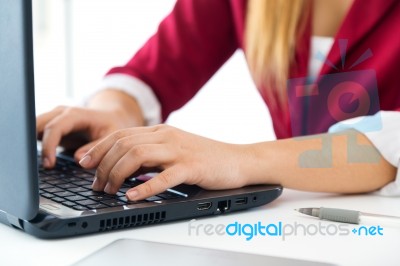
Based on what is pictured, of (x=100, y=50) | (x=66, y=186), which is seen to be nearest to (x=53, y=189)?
(x=66, y=186)

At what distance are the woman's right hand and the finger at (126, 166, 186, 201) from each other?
0.83 ft

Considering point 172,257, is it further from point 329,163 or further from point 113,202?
point 329,163

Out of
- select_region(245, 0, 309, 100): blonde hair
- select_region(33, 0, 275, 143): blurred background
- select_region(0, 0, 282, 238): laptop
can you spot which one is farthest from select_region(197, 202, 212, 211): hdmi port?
select_region(33, 0, 275, 143): blurred background

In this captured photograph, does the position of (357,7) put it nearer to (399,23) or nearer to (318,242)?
(399,23)

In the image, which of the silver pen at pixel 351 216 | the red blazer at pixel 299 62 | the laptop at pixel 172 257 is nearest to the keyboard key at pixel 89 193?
the laptop at pixel 172 257

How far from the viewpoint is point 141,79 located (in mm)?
1271

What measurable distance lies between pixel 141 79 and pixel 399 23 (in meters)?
0.48

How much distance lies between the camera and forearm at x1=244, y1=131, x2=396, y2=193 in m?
0.84

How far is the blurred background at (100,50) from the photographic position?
9.37ft

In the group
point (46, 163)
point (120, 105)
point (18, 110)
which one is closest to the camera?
point (18, 110)

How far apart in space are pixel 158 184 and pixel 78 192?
10 centimetres

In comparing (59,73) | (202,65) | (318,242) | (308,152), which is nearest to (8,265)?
(318,242)

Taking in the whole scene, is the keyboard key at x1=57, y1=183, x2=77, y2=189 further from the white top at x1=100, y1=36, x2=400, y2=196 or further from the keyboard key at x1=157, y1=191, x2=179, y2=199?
the white top at x1=100, y1=36, x2=400, y2=196

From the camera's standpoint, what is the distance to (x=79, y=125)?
103 cm
